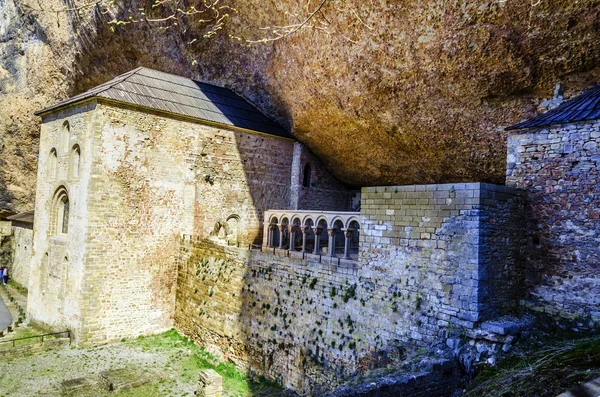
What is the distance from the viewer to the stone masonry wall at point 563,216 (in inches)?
287

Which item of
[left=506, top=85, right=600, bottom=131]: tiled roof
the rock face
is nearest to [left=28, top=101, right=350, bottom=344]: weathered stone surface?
the rock face

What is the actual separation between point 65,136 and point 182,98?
3854 millimetres

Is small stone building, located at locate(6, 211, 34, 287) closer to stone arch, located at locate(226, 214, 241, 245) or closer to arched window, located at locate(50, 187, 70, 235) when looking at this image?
arched window, located at locate(50, 187, 70, 235)

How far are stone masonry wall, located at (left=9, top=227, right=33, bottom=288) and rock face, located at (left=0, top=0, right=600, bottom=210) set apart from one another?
5021mm

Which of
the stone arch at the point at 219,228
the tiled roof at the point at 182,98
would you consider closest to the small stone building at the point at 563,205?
the stone arch at the point at 219,228

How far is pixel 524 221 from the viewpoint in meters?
8.05

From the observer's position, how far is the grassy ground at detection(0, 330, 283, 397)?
10000 mm

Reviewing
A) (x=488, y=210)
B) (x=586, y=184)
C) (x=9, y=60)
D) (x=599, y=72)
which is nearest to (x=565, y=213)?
(x=586, y=184)

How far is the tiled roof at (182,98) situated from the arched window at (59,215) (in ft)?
9.72

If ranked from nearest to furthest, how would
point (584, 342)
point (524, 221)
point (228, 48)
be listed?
point (584, 342), point (524, 221), point (228, 48)

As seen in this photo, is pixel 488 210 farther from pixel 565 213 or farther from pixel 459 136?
pixel 459 136

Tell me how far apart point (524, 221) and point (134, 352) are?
33.8 feet

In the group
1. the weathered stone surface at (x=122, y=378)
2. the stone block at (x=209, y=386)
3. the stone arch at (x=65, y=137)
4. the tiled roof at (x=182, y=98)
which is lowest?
the weathered stone surface at (x=122, y=378)

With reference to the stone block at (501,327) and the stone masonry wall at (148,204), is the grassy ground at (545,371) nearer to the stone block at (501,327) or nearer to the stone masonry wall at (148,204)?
the stone block at (501,327)
